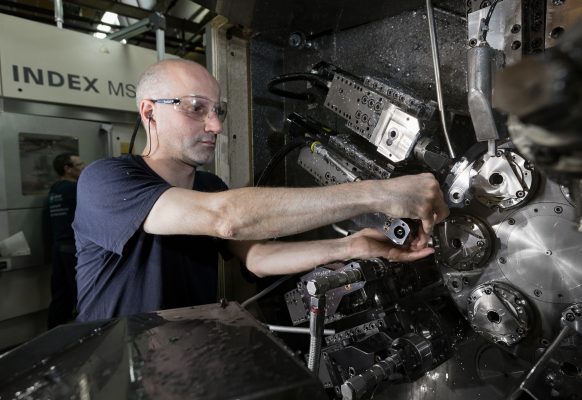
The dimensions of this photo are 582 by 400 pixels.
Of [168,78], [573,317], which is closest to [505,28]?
[573,317]

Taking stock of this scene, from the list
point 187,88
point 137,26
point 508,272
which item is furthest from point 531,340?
point 137,26

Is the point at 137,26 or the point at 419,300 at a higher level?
the point at 137,26

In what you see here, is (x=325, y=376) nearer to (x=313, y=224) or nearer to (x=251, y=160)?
(x=313, y=224)

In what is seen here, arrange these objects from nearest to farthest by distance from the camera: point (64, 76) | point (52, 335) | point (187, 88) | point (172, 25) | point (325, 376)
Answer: point (52, 335) < point (325, 376) < point (187, 88) < point (64, 76) < point (172, 25)

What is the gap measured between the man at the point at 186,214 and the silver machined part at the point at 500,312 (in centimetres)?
18

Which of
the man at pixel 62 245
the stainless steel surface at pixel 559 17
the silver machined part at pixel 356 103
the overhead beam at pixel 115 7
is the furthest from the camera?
the overhead beam at pixel 115 7

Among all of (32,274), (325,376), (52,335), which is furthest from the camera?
(32,274)

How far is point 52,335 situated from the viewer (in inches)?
27.2

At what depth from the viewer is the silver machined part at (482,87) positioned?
839 millimetres

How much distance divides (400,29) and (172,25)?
6.88 feet

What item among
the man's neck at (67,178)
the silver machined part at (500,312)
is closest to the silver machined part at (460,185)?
the silver machined part at (500,312)

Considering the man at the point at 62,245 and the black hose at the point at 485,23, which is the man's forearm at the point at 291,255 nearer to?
the black hose at the point at 485,23

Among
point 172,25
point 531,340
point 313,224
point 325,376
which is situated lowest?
point 325,376

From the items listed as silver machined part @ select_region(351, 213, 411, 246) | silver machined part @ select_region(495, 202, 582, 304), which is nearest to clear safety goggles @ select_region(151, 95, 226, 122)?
silver machined part @ select_region(351, 213, 411, 246)
